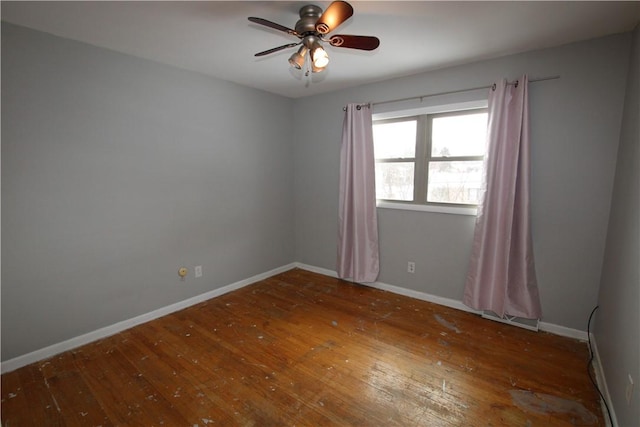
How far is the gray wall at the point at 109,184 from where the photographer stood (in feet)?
6.72

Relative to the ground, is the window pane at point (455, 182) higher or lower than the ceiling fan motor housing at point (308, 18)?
lower

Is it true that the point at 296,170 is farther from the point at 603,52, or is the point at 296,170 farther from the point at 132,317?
the point at 603,52

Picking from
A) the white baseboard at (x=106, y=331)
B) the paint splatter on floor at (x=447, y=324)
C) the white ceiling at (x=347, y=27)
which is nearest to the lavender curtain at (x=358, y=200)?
the white ceiling at (x=347, y=27)

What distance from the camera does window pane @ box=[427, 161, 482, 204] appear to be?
113 inches

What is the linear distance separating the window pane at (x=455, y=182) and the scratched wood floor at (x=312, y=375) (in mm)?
1194

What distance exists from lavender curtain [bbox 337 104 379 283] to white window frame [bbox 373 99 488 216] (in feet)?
0.59

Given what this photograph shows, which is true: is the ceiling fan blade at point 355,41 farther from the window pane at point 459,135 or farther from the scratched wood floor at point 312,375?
the scratched wood floor at point 312,375

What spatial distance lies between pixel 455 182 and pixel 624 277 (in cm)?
153

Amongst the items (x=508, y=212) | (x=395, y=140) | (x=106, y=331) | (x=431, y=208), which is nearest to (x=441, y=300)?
(x=431, y=208)

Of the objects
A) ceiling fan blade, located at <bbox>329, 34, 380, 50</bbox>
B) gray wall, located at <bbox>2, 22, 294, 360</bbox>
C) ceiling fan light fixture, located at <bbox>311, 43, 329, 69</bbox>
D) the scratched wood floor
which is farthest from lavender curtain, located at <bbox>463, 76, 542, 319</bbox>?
gray wall, located at <bbox>2, 22, 294, 360</bbox>

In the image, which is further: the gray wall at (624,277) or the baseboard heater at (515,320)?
the baseboard heater at (515,320)

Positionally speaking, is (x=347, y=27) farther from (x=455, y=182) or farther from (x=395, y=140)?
(x=455, y=182)

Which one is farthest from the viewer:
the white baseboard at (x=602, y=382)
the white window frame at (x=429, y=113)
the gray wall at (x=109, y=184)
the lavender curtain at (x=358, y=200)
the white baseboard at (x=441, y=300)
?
the lavender curtain at (x=358, y=200)

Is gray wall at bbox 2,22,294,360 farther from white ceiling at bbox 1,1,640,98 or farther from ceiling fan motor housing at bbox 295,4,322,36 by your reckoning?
ceiling fan motor housing at bbox 295,4,322,36
